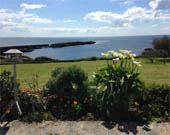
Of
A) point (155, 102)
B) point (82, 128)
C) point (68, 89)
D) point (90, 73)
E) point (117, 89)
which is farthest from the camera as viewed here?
point (90, 73)

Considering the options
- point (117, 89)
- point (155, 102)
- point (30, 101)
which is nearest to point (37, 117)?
point (30, 101)

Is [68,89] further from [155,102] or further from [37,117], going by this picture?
[155,102]

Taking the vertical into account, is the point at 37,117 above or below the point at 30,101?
below

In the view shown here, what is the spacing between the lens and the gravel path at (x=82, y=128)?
2.63 metres

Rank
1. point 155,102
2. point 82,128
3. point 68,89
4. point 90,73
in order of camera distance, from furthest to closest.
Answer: point 90,73 < point 68,89 < point 155,102 < point 82,128

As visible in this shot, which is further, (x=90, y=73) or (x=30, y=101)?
(x=90, y=73)

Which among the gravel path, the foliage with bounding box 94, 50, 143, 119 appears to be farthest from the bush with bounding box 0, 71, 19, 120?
the foliage with bounding box 94, 50, 143, 119

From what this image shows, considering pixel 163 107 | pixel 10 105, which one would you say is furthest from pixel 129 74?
pixel 10 105

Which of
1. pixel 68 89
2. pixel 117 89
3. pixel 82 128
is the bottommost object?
pixel 82 128

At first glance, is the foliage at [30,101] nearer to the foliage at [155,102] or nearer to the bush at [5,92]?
the bush at [5,92]

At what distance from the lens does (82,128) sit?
276cm

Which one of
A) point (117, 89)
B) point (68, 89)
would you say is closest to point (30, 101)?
point (68, 89)

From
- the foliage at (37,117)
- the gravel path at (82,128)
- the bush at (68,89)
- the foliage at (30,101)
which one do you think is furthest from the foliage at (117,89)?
the foliage at (30,101)

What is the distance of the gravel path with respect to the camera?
8.62ft
